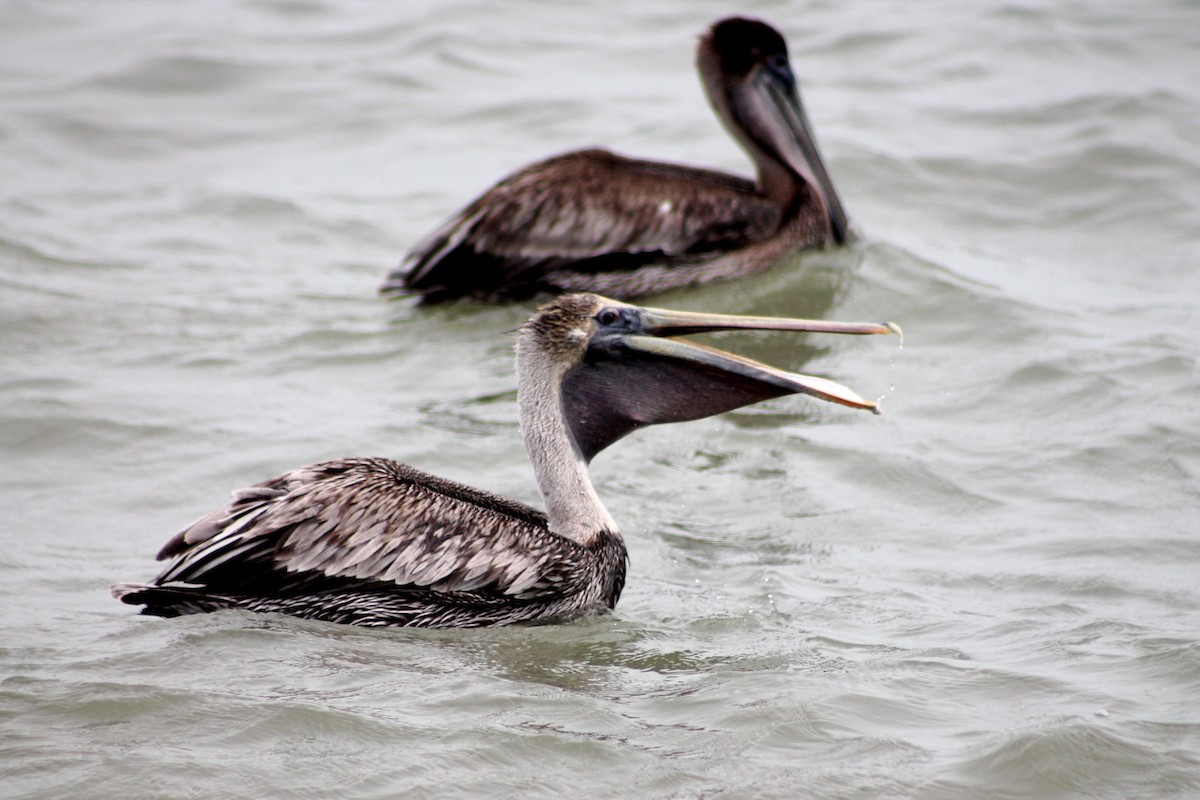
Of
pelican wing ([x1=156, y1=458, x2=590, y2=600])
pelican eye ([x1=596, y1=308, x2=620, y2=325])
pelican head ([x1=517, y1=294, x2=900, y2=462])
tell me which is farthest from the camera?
pelican eye ([x1=596, y1=308, x2=620, y2=325])

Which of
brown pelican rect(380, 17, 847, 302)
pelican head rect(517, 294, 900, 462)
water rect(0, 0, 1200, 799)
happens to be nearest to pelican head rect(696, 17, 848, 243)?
brown pelican rect(380, 17, 847, 302)

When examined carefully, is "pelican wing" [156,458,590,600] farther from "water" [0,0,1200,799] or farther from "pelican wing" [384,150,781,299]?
"pelican wing" [384,150,781,299]

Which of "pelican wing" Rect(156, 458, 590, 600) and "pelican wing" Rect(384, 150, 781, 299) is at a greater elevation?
"pelican wing" Rect(384, 150, 781, 299)

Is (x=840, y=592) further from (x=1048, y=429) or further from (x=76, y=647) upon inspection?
(x=76, y=647)

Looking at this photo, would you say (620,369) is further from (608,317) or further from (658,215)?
(658,215)

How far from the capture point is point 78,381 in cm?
710

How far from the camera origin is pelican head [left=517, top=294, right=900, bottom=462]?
5.18 m

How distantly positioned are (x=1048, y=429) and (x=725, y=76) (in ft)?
9.33

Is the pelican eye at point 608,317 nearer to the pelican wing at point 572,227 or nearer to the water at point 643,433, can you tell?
the water at point 643,433

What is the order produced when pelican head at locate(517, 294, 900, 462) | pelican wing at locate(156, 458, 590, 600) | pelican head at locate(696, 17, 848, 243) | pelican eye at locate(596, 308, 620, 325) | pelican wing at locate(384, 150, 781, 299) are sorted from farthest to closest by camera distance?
pelican head at locate(696, 17, 848, 243) → pelican wing at locate(384, 150, 781, 299) → pelican eye at locate(596, 308, 620, 325) → pelican head at locate(517, 294, 900, 462) → pelican wing at locate(156, 458, 590, 600)

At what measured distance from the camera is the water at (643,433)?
14.3ft

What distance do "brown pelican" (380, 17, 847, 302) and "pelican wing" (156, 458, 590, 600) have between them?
2.97 meters

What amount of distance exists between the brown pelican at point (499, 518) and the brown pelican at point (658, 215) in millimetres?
2736

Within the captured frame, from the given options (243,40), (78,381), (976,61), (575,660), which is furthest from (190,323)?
(976,61)
